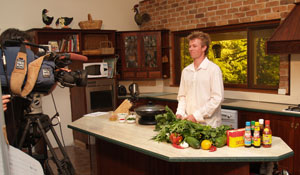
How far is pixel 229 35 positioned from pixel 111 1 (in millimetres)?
2553

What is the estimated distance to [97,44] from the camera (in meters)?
5.77

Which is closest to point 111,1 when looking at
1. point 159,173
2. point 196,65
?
point 196,65

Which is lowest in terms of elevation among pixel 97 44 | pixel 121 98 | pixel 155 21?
pixel 121 98

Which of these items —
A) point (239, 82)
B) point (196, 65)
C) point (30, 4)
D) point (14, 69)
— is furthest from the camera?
point (30, 4)

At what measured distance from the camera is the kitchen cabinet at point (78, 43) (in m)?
5.14

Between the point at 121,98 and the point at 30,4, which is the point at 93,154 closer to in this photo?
the point at 121,98

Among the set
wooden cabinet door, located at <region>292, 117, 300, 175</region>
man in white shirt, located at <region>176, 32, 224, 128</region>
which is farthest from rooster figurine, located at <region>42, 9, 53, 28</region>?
wooden cabinet door, located at <region>292, 117, 300, 175</region>

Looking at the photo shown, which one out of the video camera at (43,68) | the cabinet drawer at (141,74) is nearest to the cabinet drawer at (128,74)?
the cabinet drawer at (141,74)

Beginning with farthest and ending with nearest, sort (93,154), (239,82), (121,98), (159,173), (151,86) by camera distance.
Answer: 1. (151,86)
2. (121,98)
3. (239,82)
4. (93,154)
5. (159,173)

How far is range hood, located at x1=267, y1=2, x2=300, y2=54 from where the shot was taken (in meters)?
3.35

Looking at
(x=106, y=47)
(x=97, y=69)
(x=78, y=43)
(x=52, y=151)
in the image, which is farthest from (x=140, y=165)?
(x=106, y=47)

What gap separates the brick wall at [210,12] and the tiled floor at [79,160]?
2.79 meters

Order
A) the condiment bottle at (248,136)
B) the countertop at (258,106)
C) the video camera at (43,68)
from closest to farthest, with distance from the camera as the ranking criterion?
the video camera at (43,68) < the condiment bottle at (248,136) < the countertop at (258,106)

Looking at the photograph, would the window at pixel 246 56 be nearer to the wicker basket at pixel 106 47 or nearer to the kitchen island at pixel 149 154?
the wicker basket at pixel 106 47
